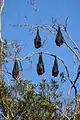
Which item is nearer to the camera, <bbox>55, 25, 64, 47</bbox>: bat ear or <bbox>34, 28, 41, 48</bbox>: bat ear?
<bbox>55, 25, 64, 47</bbox>: bat ear

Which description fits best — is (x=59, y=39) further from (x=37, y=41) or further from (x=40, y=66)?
(x=40, y=66)

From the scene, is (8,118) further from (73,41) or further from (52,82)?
(73,41)

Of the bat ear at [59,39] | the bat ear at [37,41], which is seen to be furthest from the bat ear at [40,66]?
the bat ear at [59,39]

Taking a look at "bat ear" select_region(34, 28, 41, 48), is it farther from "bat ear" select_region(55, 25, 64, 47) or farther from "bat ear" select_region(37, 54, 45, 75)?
"bat ear" select_region(55, 25, 64, 47)

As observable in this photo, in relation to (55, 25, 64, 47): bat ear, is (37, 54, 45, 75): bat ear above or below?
below

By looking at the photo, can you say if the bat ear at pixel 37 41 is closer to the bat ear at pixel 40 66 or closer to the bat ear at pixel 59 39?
the bat ear at pixel 40 66

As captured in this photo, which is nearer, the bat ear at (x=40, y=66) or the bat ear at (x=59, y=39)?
the bat ear at (x=59, y=39)

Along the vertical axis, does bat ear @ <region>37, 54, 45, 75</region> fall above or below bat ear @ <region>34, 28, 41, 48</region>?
below

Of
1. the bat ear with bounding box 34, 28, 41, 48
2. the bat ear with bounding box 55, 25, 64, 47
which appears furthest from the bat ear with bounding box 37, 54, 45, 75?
the bat ear with bounding box 55, 25, 64, 47

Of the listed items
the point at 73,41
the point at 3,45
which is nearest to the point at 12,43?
the point at 3,45

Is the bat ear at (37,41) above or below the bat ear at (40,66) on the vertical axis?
above

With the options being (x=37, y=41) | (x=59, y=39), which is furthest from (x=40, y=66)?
(x=59, y=39)

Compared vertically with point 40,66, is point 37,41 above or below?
above

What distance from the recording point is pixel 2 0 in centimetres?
1725
